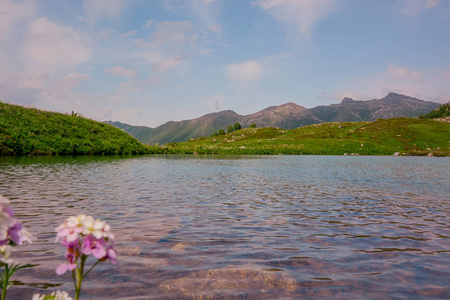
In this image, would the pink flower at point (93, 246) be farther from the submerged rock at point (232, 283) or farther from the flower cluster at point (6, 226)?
the submerged rock at point (232, 283)

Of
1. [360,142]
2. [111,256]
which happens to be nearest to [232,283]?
[111,256]

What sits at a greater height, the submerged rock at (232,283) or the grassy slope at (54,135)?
the grassy slope at (54,135)

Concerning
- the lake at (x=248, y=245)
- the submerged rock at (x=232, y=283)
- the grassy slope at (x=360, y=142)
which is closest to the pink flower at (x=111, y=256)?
the lake at (x=248, y=245)

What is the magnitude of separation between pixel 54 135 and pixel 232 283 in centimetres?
5595

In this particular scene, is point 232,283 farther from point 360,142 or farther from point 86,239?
point 360,142

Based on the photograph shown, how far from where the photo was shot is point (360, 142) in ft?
331

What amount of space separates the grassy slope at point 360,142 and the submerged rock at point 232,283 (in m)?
71.3

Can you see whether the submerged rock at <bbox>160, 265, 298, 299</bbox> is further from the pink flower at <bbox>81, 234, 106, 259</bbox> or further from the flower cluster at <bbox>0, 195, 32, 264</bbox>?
the flower cluster at <bbox>0, 195, 32, 264</bbox>

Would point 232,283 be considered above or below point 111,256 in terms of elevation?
below

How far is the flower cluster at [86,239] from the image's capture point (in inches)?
110

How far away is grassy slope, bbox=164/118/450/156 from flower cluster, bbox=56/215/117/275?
74.0 m

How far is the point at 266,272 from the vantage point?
20.3 ft

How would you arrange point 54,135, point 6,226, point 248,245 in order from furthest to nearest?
point 54,135 → point 248,245 → point 6,226

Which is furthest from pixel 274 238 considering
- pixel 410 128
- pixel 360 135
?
pixel 410 128
